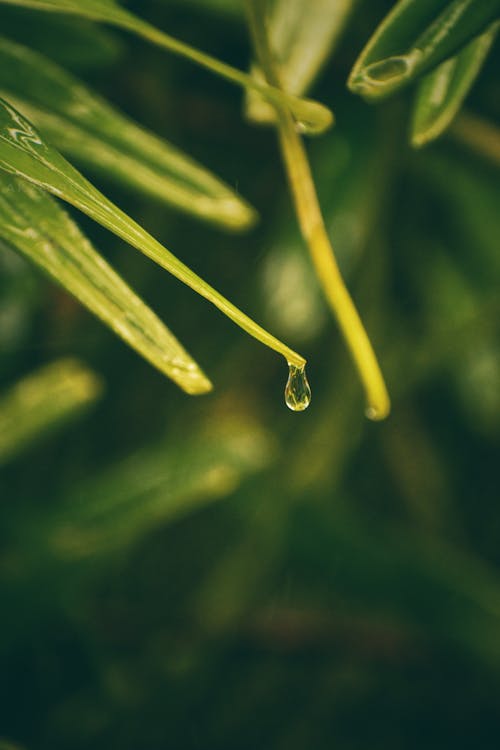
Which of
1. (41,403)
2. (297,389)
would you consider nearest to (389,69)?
(297,389)

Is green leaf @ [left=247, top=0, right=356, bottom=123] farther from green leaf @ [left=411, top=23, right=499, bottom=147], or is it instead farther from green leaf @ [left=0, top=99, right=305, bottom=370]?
green leaf @ [left=0, top=99, right=305, bottom=370]

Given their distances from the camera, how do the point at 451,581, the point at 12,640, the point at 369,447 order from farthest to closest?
the point at 369,447 → the point at 451,581 → the point at 12,640

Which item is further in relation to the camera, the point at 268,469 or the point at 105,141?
the point at 268,469

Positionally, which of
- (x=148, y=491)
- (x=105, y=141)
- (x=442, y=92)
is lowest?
(x=148, y=491)

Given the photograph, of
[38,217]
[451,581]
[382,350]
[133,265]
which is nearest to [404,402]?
[382,350]

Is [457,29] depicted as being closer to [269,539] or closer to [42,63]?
[42,63]

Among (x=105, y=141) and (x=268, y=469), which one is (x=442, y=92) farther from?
(x=268, y=469)

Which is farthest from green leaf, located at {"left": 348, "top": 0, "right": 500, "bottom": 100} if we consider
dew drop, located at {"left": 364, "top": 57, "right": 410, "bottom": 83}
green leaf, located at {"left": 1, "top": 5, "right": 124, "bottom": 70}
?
green leaf, located at {"left": 1, "top": 5, "right": 124, "bottom": 70}
